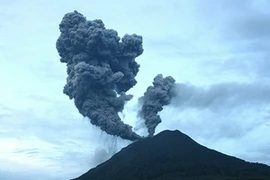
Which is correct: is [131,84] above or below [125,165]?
above

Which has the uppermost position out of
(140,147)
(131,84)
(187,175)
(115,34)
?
(115,34)

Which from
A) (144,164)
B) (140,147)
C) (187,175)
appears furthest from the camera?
(140,147)

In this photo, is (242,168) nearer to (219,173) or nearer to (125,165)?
(219,173)

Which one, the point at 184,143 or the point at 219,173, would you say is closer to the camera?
the point at 219,173

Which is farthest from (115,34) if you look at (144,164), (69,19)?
(144,164)

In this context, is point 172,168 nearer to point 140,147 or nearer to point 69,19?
point 140,147

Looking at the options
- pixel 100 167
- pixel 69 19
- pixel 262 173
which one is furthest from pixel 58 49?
pixel 262 173

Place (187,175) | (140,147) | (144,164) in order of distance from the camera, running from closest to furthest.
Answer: (187,175) → (144,164) → (140,147)
